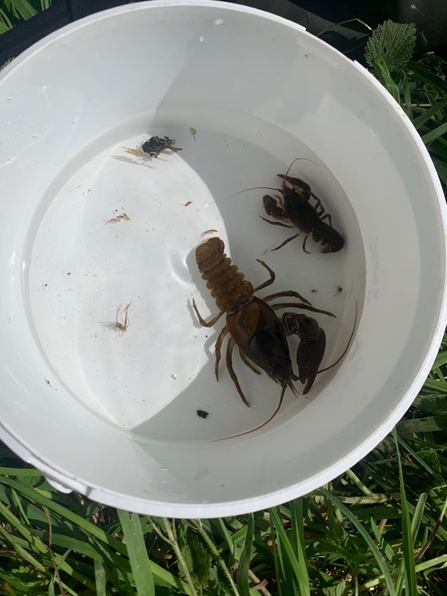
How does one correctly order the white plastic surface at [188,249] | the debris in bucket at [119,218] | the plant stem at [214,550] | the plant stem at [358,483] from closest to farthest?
the white plastic surface at [188,249]
the plant stem at [214,550]
the plant stem at [358,483]
the debris in bucket at [119,218]

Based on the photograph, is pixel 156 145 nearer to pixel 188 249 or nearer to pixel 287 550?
pixel 188 249

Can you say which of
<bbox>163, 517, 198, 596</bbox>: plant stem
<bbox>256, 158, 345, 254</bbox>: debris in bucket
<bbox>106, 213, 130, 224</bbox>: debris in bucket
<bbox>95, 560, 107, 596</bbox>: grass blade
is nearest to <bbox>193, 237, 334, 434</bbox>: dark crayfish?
<bbox>256, 158, 345, 254</bbox>: debris in bucket

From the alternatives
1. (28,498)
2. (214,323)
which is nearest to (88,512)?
(28,498)

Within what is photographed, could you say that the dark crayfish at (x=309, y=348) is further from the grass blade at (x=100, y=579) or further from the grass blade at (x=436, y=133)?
the grass blade at (x=100, y=579)

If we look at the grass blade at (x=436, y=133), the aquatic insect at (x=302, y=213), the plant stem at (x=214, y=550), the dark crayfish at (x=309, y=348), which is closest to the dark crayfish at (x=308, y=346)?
the dark crayfish at (x=309, y=348)

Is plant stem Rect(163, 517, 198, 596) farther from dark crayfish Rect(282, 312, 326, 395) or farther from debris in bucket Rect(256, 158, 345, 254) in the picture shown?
debris in bucket Rect(256, 158, 345, 254)

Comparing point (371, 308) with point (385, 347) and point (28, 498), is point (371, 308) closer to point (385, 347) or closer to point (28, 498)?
point (385, 347)
